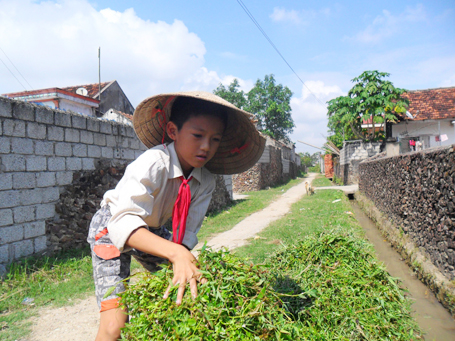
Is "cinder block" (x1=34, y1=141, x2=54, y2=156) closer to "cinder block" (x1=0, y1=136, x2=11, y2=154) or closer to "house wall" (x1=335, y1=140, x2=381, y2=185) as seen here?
"cinder block" (x1=0, y1=136, x2=11, y2=154)

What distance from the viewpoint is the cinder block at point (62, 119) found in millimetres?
4961

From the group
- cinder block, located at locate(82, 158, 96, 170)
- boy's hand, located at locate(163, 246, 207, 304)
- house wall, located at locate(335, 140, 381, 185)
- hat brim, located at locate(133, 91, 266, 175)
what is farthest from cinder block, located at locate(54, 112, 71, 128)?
house wall, located at locate(335, 140, 381, 185)

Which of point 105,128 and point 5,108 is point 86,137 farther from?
point 5,108

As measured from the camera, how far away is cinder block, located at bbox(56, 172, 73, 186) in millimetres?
4979

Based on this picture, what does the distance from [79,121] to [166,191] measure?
425 cm

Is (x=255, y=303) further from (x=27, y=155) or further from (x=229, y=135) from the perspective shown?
(x=27, y=155)

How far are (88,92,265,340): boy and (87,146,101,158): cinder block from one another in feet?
12.1

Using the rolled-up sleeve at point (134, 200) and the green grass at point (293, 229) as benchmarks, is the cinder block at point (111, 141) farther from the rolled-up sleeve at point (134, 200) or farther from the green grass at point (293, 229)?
→ the rolled-up sleeve at point (134, 200)

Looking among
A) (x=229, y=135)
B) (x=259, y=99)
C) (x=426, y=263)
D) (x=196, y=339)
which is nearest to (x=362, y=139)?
(x=426, y=263)

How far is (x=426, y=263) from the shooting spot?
4.41 meters

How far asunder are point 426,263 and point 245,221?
15.9 ft

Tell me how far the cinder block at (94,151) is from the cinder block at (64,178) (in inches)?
21.5

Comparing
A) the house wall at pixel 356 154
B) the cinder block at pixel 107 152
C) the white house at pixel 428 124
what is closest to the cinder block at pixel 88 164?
the cinder block at pixel 107 152

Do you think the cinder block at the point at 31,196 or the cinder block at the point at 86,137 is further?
the cinder block at the point at 86,137
